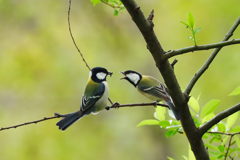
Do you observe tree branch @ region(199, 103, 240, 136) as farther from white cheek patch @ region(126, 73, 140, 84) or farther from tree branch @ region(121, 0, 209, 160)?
white cheek patch @ region(126, 73, 140, 84)

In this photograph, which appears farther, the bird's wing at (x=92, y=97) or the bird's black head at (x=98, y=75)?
the bird's black head at (x=98, y=75)

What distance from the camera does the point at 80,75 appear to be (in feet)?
11.1

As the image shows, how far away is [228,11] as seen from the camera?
306cm

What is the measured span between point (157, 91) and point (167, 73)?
2.44 feet

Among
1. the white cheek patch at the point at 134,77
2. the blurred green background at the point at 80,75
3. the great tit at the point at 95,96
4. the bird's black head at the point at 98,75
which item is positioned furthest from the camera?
the blurred green background at the point at 80,75

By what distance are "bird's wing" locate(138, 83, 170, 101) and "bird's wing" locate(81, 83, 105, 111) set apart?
1.01 ft

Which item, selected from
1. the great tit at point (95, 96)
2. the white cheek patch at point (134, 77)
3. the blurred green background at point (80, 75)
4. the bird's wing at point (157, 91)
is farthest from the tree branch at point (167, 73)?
the blurred green background at point (80, 75)

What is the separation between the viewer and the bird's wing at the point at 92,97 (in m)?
1.11

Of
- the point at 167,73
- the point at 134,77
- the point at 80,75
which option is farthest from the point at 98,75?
the point at 80,75

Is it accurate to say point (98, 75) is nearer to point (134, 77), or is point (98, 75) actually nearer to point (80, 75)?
point (134, 77)

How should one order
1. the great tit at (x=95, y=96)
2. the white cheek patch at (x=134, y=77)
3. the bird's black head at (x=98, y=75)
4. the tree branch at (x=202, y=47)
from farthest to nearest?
the white cheek patch at (x=134, y=77) < the bird's black head at (x=98, y=75) < the great tit at (x=95, y=96) < the tree branch at (x=202, y=47)

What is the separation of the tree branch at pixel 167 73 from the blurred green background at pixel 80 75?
2.37 meters

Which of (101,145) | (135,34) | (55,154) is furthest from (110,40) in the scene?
(55,154)

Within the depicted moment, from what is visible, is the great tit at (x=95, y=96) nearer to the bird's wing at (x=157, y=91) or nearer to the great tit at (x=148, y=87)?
the great tit at (x=148, y=87)
